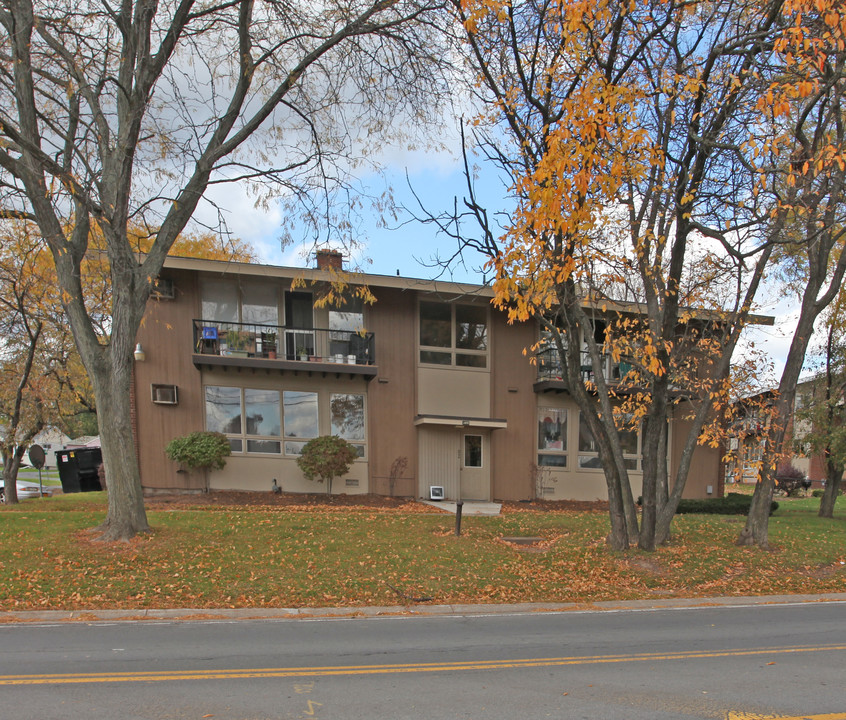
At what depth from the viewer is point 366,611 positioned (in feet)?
24.1

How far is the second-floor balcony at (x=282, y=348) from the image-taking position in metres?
16.1

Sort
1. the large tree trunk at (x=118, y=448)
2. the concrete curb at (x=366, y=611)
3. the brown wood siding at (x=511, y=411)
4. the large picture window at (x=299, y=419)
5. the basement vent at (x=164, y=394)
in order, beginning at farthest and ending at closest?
the brown wood siding at (x=511, y=411) < the large picture window at (x=299, y=419) < the basement vent at (x=164, y=394) < the large tree trunk at (x=118, y=448) < the concrete curb at (x=366, y=611)

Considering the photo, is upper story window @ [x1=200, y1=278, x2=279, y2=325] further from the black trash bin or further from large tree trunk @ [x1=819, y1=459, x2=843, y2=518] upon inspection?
large tree trunk @ [x1=819, y1=459, x2=843, y2=518]

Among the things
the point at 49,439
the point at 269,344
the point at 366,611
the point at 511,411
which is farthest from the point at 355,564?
the point at 49,439

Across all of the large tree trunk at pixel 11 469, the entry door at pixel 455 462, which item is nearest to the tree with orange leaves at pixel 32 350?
the large tree trunk at pixel 11 469

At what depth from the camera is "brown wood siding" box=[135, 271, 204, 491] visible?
16031mm

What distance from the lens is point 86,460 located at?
23.1 m

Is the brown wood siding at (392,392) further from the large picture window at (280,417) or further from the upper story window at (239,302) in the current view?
the upper story window at (239,302)

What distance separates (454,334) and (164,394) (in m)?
8.50

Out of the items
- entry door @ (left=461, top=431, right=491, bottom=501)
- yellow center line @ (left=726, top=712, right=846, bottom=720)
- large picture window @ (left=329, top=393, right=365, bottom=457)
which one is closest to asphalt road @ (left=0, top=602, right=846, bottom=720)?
yellow center line @ (left=726, top=712, right=846, bottom=720)

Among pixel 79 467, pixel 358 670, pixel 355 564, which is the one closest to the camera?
pixel 358 670

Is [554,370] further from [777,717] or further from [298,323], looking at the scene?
[777,717]

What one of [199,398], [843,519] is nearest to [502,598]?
[199,398]

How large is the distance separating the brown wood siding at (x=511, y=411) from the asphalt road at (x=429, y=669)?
1128 cm
